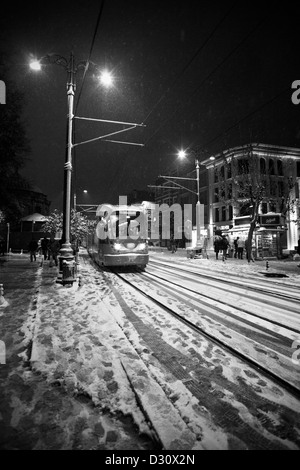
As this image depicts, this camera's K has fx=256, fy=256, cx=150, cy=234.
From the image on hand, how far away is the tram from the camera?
12.9m

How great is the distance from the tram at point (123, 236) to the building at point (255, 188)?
6850 millimetres

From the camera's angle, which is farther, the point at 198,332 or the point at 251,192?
the point at 251,192

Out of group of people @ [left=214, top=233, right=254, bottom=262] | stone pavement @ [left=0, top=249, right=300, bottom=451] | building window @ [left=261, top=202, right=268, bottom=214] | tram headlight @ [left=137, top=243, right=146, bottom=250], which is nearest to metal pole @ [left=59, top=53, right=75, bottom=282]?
tram headlight @ [left=137, top=243, right=146, bottom=250]

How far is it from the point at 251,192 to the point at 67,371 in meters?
22.8

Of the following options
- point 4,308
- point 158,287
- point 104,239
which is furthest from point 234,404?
point 104,239

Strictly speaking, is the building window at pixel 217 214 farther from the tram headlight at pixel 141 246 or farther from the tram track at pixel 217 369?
the tram track at pixel 217 369

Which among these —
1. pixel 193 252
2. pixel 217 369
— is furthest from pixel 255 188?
pixel 217 369

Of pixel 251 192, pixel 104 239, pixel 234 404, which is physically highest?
pixel 251 192

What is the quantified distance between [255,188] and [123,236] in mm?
15763

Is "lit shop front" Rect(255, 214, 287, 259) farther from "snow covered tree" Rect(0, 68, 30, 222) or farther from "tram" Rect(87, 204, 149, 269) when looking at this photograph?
"snow covered tree" Rect(0, 68, 30, 222)

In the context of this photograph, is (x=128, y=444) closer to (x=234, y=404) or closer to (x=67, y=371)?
(x=234, y=404)

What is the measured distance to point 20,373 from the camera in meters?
3.15

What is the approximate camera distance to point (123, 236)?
514 inches

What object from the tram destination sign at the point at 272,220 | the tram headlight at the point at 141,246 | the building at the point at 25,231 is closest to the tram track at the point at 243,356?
the tram headlight at the point at 141,246
